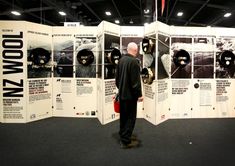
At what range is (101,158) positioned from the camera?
3529mm

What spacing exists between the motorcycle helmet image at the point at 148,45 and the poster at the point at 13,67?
289 centimetres

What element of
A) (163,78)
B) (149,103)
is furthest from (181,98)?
(149,103)

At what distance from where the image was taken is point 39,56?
5.64 metres

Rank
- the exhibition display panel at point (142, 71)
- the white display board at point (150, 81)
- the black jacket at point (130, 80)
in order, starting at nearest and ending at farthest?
the black jacket at point (130, 80), the white display board at point (150, 81), the exhibition display panel at point (142, 71)

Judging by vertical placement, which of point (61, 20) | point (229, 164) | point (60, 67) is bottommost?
point (229, 164)

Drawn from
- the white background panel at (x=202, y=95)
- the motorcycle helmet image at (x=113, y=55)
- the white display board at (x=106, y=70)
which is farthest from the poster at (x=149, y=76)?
the white background panel at (x=202, y=95)

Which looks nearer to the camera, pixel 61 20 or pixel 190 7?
pixel 190 7

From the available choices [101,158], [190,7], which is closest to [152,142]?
[101,158]

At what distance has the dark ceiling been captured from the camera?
27.3 feet

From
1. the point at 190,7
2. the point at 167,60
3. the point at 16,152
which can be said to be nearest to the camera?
the point at 16,152

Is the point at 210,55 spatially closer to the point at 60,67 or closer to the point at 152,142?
the point at 152,142

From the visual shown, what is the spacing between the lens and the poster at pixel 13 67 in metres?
5.34

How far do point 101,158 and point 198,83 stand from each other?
3659 mm

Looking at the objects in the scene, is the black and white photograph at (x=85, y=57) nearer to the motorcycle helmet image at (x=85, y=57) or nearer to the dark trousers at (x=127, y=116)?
the motorcycle helmet image at (x=85, y=57)
